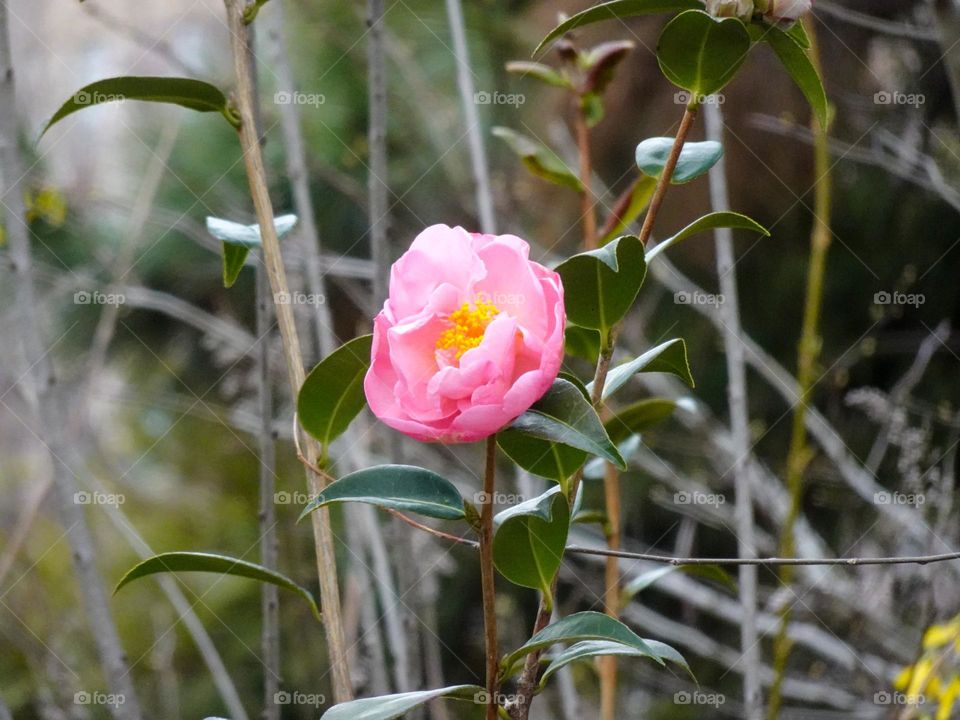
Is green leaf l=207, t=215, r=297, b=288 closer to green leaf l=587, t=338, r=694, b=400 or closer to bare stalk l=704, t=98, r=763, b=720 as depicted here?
green leaf l=587, t=338, r=694, b=400

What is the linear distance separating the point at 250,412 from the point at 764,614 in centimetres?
90

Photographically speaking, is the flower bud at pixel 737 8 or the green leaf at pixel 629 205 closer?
the flower bud at pixel 737 8

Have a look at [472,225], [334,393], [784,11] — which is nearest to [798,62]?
[784,11]

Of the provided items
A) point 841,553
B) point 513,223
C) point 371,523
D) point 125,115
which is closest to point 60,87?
point 125,115

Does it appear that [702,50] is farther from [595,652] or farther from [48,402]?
[48,402]

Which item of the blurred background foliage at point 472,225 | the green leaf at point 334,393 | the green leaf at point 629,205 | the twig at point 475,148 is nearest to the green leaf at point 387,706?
the green leaf at point 334,393

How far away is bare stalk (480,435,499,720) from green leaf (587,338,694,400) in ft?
0.25

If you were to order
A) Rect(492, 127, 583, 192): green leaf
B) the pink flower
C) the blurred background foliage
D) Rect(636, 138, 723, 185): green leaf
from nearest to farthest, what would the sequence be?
the pink flower < Rect(636, 138, 723, 185): green leaf < Rect(492, 127, 583, 192): green leaf < the blurred background foliage

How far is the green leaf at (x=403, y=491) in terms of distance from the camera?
1.25 feet

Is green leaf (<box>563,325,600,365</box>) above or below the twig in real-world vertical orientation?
below

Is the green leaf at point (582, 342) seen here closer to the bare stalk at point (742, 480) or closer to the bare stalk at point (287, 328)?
the bare stalk at point (287, 328)

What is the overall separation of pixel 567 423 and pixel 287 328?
0.48 feet

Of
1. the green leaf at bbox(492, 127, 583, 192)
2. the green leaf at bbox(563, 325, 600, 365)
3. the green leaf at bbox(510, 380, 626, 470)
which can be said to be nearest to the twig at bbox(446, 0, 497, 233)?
the green leaf at bbox(492, 127, 583, 192)

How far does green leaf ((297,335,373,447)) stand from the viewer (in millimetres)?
422
